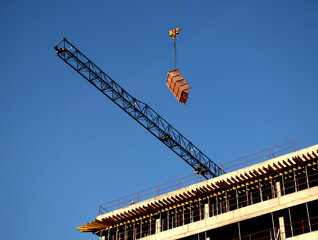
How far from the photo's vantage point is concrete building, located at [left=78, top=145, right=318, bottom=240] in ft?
149

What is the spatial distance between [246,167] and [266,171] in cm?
181

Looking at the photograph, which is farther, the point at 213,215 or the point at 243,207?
the point at 213,215

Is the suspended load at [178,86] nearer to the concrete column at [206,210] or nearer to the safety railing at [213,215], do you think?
the safety railing at [213,215]

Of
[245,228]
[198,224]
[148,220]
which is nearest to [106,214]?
[148,220]

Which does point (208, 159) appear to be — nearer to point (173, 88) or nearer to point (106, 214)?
point (173, 88)

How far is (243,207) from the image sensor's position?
157 feet

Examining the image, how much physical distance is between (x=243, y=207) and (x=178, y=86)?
21820 millimetres

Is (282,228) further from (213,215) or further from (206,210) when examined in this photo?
(206,210)

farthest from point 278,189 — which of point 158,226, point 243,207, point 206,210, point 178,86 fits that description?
point 178,86

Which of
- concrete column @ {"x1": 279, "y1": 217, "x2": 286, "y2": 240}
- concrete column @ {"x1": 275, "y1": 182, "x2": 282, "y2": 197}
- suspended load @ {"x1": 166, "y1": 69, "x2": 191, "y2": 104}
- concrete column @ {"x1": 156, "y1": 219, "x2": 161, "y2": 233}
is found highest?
suspended load @ {"x1": 166, "y1": 69, "x2": 191, "y2": 104}

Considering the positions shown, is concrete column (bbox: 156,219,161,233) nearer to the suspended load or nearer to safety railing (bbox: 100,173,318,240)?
safety railing (bbox: 100,173,318,240)

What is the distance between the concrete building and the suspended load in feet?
52.2

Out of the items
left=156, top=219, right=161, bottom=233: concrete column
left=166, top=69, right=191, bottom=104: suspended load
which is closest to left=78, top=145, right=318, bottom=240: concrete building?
left=156, top=219, right=161, bottom=233: concrete column

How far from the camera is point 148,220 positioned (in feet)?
177
